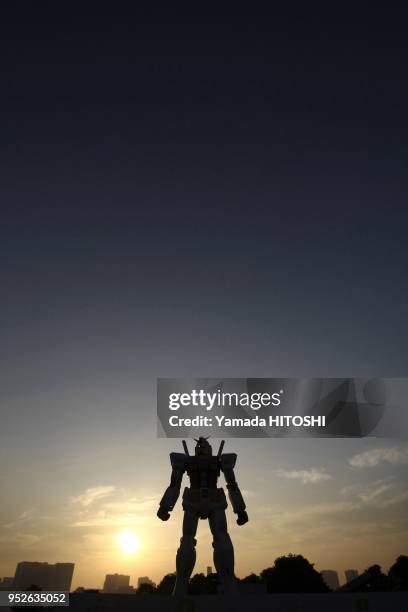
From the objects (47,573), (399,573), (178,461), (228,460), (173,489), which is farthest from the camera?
(47,573)

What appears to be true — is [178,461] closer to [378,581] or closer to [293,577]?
[378,581]

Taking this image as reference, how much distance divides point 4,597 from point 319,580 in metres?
54.9

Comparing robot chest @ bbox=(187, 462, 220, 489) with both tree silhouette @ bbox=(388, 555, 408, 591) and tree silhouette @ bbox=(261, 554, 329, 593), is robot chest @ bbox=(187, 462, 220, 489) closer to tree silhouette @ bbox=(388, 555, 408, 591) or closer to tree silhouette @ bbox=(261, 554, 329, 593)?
tree silhouette @ bbox=(388, 555, 408, 591)

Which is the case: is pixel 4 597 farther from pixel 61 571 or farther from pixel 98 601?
pixel 61 571

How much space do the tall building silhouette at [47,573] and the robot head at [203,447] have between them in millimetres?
147640

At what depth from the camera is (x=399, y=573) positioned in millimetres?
59625

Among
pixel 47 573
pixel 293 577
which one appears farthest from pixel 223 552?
pixel 47 573

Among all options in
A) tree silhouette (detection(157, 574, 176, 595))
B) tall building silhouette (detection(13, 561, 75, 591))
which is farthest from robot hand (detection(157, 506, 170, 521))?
tall building silhouette (detection(13, 561, 75, 591))

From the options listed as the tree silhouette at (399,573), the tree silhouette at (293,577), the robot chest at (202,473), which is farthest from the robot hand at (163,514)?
the tree silhouette at (293,577)

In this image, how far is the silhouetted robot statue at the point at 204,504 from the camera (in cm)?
1658

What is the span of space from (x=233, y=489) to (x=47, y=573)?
161 m

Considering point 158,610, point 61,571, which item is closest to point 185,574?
point 158,610

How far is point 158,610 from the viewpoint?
1587 centimetres

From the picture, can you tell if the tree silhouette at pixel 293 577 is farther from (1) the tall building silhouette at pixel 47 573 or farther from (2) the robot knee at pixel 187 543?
(1) the tall building silhouette at pixel 47 573
